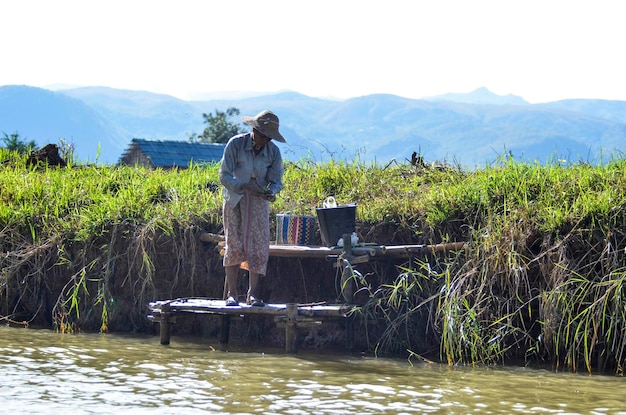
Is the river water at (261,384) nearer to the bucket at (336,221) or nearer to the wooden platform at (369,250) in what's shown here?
the wooden platform at (369,250)

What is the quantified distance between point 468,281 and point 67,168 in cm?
681

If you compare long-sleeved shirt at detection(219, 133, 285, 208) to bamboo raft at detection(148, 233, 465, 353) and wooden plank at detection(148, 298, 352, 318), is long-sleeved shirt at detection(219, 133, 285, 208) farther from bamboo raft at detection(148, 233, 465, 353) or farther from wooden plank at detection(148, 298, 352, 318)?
wooden plank at detection(148, 298, 352, 318)

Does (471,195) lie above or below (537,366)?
above

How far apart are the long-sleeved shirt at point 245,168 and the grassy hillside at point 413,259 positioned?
0.73 meters

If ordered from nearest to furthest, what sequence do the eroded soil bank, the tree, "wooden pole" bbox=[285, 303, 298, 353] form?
"wooden pole" bbox=[285, 303, 298, 353] < the eroded soil bank < the tree

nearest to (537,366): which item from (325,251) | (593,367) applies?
(593,367)

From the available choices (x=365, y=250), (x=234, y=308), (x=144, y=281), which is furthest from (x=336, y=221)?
A: (x=144, y=281)

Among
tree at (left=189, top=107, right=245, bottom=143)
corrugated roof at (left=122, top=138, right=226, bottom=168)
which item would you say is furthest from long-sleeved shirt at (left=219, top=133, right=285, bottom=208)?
tree at (left=189, top=107, right=245, bottom=143)

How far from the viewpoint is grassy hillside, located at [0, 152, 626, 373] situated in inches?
356

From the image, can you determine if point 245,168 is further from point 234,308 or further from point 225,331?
point 225,331

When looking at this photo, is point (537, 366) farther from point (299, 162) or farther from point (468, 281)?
point (299, 162)

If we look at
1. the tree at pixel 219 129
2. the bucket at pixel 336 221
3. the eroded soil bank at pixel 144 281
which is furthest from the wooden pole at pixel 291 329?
the tree at pixel 219 129

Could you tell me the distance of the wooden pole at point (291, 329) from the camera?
30.8ft

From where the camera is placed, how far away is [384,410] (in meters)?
7.04
